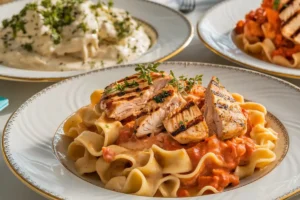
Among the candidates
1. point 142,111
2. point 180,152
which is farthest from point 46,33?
point 180,152

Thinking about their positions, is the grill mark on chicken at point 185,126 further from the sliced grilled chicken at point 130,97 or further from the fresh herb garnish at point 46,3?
the fresh herb garnish at point 46,3

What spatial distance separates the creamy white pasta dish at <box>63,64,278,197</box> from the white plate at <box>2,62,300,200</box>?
6.1 inches

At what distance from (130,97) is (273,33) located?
2.47 metres

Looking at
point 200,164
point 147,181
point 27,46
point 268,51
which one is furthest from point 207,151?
point 27,46

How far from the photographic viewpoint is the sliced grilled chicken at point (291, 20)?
18.4ft

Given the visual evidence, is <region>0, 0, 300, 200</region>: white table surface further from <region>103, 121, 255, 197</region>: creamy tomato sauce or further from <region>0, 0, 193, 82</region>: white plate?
<region>103, 121, 255, 197</region>: creamy tomato sauce

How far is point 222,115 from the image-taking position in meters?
3.68

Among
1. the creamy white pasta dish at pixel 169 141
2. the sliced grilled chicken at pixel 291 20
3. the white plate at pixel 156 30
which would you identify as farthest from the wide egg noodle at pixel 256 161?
the sliced grilled chicken at pixel 291 20

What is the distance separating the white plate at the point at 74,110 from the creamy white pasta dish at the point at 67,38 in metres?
1.07

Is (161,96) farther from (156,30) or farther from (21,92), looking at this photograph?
(156,30)

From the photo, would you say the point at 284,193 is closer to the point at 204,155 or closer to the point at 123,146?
the point at 204,155

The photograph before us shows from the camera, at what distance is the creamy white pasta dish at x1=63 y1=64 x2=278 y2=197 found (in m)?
3.55

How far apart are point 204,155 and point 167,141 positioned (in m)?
0.27

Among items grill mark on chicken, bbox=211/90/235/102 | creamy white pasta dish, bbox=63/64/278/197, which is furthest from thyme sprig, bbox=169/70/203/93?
grill mark on chicken, bbox=211/90/235/102
